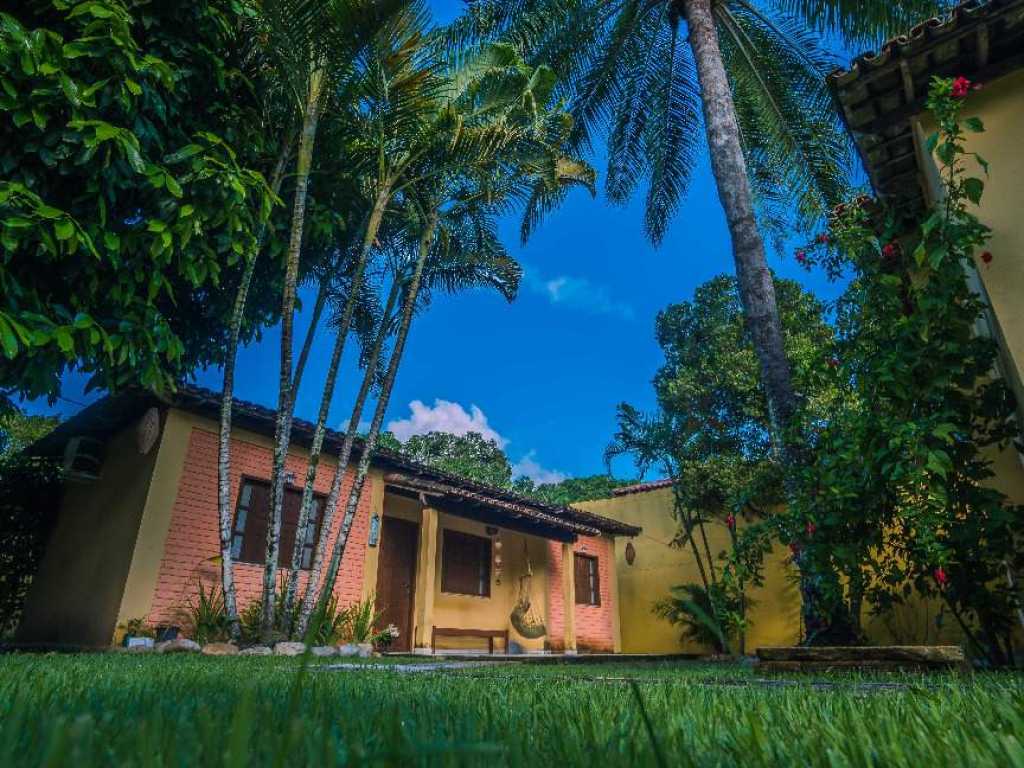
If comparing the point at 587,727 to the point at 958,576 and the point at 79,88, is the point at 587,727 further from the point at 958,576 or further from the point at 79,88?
the point at 79,88

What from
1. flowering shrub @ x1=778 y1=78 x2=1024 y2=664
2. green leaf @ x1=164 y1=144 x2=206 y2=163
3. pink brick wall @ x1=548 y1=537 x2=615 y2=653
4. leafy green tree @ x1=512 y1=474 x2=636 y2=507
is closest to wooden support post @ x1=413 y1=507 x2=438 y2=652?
pink brick wall @ x1=548 y1=537 x2=615 y2=653

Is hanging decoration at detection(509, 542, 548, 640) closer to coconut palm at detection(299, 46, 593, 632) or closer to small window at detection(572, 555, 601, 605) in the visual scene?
small window at detection(572, 555, 601, 605)

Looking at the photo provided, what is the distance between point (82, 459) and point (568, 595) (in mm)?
9320

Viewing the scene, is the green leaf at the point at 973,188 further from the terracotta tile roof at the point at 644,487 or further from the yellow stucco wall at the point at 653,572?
the terracotta tile roof at the point at 644,487

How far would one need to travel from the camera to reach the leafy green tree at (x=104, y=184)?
13.3ft

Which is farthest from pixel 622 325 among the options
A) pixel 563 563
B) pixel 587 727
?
pixel 587 727

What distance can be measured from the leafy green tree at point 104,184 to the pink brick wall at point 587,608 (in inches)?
400

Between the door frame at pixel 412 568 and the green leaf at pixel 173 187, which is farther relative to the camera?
the door frame at pixel 412 568

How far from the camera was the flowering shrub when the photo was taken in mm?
3086

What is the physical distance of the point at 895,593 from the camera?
3756mm

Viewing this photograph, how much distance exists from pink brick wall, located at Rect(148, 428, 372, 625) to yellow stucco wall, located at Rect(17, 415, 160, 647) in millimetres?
435

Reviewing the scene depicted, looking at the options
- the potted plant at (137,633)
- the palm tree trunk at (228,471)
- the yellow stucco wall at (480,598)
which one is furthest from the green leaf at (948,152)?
the yellow stucco wall at (480,598)

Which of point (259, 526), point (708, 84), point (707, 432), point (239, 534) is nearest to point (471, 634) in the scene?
point (259, 526)

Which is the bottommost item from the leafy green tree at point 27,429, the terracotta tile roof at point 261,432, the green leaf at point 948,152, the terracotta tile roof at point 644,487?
the green leaf at point 948,152
